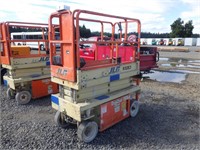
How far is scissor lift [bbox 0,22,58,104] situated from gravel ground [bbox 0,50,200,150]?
321 millimetres

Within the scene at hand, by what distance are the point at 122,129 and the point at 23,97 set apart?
326cm

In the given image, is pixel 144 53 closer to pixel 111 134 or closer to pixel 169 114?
pixel 169 114

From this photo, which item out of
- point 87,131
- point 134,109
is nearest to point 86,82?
point 87,131

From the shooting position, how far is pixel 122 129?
3838mm

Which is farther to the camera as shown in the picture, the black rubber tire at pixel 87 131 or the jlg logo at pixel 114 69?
the jlg logo at pixel 114 69

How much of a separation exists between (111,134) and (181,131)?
5.10 ft

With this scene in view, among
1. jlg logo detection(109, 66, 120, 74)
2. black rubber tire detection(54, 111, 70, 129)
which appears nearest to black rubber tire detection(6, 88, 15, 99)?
black rubber tire detection(54, 111, 70, 129)

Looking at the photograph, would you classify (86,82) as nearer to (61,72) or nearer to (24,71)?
(61,72)

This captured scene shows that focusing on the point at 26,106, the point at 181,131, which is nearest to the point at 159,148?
the point at 181,131

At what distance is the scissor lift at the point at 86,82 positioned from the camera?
120 inches

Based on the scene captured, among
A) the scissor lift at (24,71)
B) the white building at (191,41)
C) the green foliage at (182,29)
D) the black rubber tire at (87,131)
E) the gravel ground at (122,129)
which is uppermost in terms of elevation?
the green foliage at (182,29)

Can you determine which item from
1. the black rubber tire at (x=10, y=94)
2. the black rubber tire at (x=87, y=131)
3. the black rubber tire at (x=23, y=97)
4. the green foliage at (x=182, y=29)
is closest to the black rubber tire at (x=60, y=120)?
the black rubber tire at (x=87, y=131)

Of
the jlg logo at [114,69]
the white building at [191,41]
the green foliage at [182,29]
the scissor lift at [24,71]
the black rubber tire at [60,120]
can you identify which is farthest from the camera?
the green foliage at [182,29]

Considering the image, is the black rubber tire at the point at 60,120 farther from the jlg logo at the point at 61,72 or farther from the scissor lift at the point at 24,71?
the scissor lift at the point at 24,71
